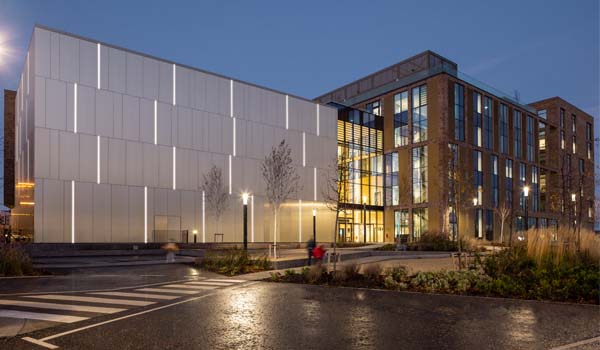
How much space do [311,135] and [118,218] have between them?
22507 millimetres

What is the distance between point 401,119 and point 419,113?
271 cm

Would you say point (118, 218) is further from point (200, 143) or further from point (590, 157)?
point (590, 157)

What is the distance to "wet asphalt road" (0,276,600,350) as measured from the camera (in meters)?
7.90

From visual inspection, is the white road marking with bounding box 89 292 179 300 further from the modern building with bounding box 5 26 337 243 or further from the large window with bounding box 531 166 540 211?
the large window with bounding box 531 166 540 211

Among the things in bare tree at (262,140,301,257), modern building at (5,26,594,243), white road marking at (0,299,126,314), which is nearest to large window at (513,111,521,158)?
modern building at (5,26,594,243)

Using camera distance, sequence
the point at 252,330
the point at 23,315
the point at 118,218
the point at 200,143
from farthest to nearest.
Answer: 1. the point at 200,143
2. the point at 118,218
3. the point at 23,315
4. the point at 252,330

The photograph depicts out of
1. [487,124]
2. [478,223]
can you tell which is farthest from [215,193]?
[487,124]

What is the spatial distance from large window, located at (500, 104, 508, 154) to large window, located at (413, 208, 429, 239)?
15505 millimetres

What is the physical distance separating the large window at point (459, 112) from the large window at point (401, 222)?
1069 cm

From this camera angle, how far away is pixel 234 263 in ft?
69.6

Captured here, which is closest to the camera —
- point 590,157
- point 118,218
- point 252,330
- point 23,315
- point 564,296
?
point 252,330

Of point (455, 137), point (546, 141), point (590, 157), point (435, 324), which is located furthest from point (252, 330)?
point (590, 157)

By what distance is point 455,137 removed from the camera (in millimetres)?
54250

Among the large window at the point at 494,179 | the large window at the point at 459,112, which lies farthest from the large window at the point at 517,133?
the large window at the point at 459,112
